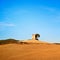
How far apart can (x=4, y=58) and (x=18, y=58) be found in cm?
114

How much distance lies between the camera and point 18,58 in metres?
13.4

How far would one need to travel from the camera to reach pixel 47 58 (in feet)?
43.7

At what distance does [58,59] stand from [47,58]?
0.85 metres

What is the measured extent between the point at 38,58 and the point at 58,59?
5.06ft

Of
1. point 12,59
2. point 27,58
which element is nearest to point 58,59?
point 27,58

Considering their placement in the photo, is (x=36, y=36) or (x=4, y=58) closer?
(x=4, y=58)

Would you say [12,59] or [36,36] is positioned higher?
[36,36]

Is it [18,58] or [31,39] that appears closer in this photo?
[18,58]

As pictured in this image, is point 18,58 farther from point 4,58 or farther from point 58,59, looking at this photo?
point 58,59

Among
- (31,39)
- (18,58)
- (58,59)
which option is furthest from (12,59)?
(31,39)

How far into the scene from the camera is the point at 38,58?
1329cm

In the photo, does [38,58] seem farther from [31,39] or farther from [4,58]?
[31,39]

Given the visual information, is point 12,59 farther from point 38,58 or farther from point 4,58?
point 38,58

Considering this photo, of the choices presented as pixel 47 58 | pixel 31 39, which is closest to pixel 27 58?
pixel 47 58
